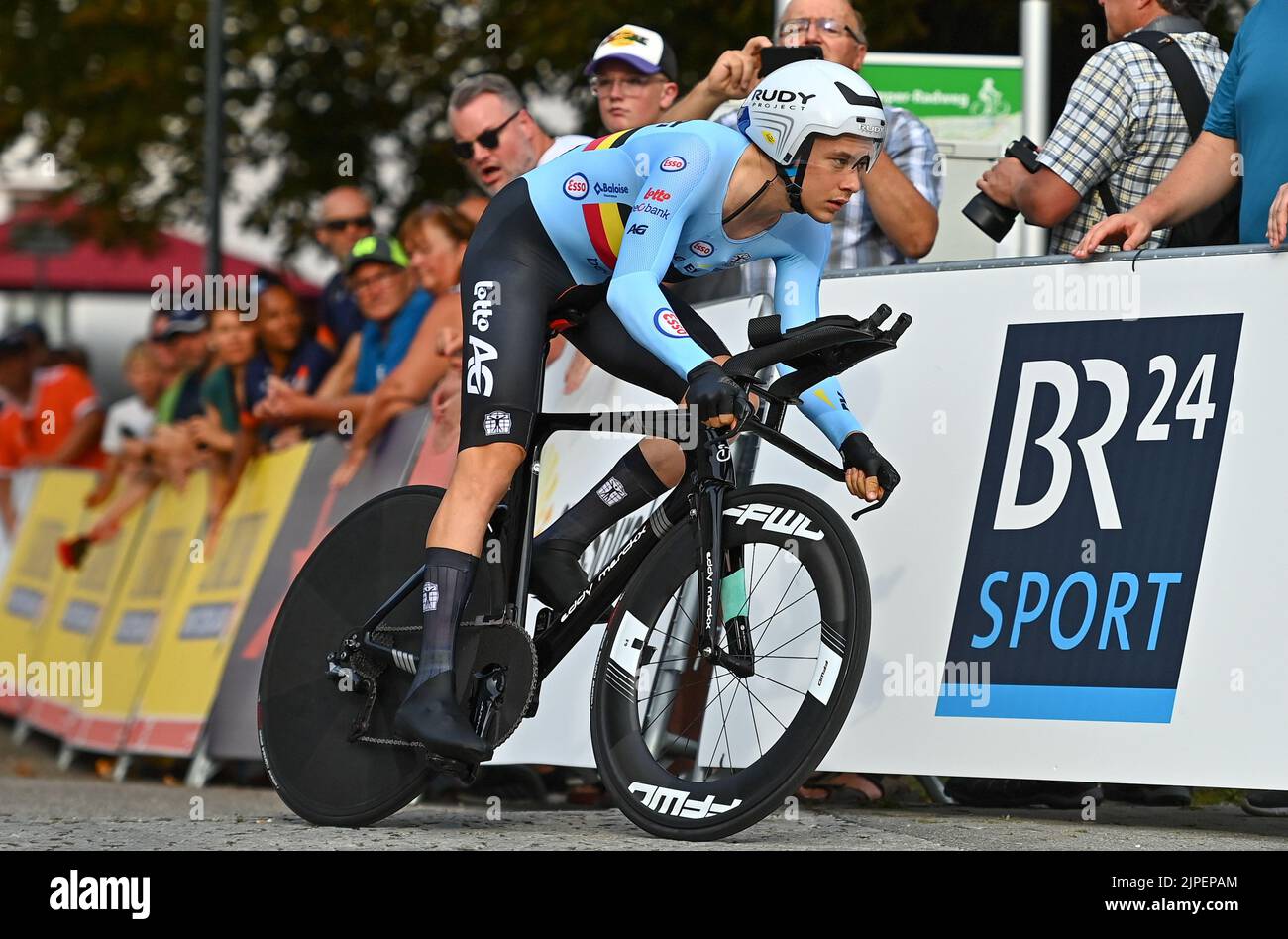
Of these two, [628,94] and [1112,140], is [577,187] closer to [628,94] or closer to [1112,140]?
[1112,140]

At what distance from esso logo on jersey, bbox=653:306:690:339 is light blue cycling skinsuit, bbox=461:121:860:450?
0.32ft

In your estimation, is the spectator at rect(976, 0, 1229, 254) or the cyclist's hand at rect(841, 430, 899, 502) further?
the spectator at rect(976, 0, 1229, 254)

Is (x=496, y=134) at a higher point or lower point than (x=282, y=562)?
higher

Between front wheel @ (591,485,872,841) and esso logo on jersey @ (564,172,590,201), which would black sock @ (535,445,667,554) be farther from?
esso logo on jersey @ (564,172,590,201)

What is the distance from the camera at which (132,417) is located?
1390cm

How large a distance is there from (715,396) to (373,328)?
17.3ft

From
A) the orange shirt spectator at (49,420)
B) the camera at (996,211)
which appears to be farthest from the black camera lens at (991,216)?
→ the orange shirt spectator at (49,420)

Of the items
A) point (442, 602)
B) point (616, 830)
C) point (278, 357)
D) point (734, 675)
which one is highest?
point (278, 357)

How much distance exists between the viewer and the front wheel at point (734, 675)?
190 inches

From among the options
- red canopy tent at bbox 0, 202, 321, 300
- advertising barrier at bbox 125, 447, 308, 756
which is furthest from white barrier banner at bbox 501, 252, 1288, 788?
red canopy tent at bbox 0, 202, 321, 300

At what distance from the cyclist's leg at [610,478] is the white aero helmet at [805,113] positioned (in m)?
0.58

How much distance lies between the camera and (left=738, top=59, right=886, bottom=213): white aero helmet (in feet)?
16.5

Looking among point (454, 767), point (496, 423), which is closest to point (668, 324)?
point (496, 423)

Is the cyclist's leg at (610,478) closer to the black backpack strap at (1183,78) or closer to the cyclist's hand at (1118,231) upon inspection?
the cyclist's hand at (1118,231)
